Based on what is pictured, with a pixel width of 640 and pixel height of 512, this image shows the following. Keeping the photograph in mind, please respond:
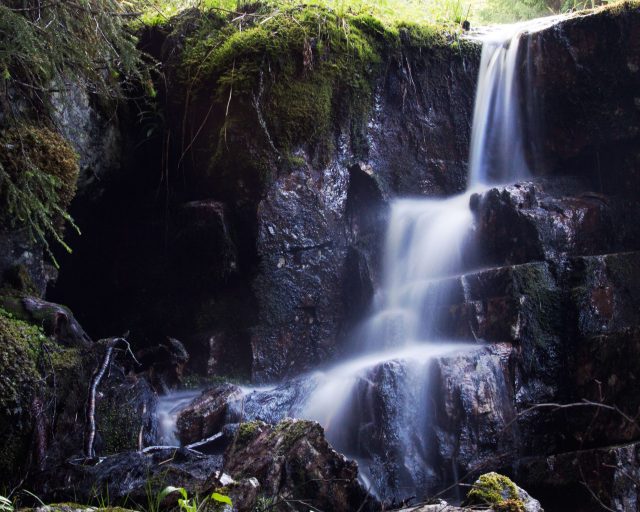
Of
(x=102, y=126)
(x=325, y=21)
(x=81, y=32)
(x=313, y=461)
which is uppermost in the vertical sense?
(x=325, y=21)

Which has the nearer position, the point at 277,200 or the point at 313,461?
the point at 313,461

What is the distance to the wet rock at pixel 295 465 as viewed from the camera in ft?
10.8

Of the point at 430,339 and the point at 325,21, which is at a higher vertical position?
the point at 325,21

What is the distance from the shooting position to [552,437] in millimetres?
4637

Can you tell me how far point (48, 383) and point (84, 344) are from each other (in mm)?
656

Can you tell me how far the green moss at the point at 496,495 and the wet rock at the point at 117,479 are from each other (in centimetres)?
121

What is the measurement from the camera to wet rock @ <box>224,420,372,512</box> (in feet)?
10.8

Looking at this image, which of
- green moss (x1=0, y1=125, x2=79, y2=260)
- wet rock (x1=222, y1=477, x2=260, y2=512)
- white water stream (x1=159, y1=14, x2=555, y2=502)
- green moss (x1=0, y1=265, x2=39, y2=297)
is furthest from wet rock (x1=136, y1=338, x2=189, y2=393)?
wet rock (x1=222, y1=477, x2=260, y2=512)

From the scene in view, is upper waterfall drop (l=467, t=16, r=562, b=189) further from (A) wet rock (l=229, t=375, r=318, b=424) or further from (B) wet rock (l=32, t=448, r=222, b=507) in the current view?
(B) wet rock (l=32, t=448, r=222, b=507)

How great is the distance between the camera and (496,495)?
9.08ft

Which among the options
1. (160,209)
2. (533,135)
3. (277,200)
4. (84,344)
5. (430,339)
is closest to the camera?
(84,344)

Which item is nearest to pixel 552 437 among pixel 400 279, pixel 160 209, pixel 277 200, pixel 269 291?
pixel 400 279

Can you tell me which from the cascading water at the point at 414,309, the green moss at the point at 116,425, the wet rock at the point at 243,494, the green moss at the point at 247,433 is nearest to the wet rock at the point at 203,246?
the cascading water at the point at 414,309

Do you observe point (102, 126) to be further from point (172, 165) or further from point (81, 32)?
point (81, 32)
